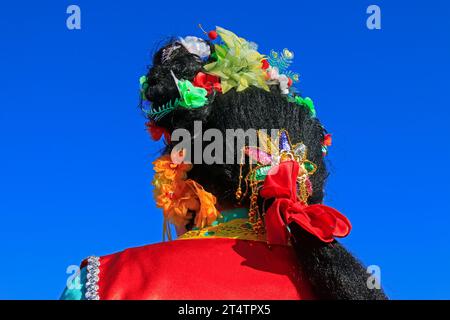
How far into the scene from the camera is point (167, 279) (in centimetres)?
257

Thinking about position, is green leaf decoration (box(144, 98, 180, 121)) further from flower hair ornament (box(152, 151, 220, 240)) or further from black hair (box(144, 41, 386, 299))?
flower hair ornament (box(152, 151, 220, 240))

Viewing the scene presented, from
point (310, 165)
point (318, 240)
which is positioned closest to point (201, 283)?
point (318, 240)

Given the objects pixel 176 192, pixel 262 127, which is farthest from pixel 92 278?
pixel 262 127

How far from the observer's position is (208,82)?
10.2ft

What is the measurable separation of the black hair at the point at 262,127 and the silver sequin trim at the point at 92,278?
22.0 inches

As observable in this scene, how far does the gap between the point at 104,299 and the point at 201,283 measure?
321mm

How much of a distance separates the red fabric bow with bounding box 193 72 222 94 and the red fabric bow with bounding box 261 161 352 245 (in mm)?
475

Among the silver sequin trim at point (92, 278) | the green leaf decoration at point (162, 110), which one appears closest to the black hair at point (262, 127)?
the green leaf decoration at point (162, 110)

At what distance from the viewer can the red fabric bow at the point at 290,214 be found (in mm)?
2701

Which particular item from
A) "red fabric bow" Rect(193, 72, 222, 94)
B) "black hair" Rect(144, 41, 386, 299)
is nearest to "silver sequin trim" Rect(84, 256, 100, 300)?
"black hair" Rect(144, 41, 386, 299)

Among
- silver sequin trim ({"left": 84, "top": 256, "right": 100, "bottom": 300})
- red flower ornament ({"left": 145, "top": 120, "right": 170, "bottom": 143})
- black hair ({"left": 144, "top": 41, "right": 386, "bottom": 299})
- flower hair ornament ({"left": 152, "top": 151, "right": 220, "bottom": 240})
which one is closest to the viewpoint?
silver sequin trim ({"left": 84, "top": 256, "right": 100, "bottom": 300})

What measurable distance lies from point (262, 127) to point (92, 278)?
2.82 ft

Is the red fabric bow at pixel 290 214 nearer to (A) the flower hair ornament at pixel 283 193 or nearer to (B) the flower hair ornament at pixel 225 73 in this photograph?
(A) the flower hair ornament at pixel 283 193

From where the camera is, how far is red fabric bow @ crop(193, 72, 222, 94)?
310 centimetres
